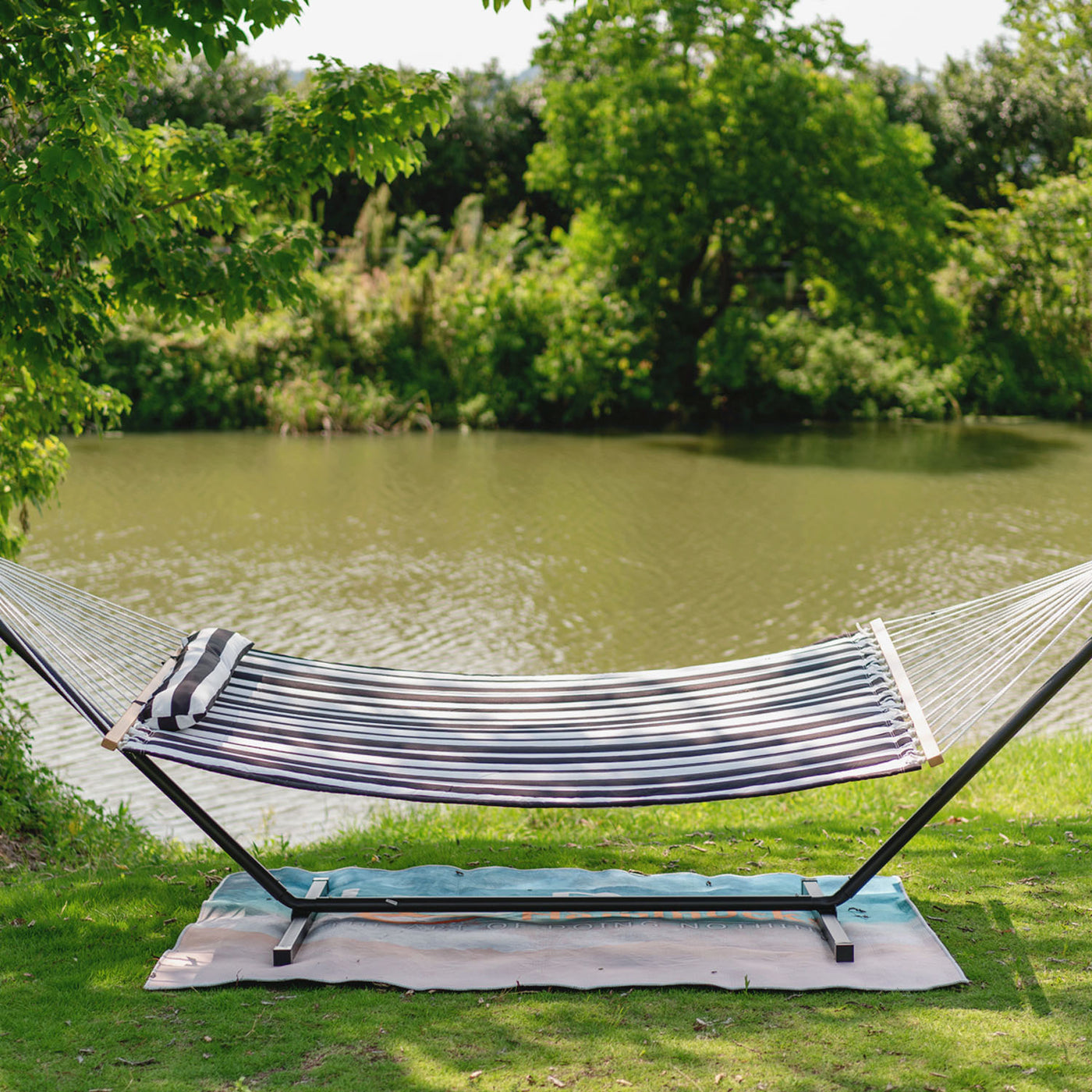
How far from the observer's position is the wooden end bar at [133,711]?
111 inches

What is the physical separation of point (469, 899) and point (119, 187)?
2.33 m

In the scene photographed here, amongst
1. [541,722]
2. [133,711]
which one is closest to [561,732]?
[541,722]

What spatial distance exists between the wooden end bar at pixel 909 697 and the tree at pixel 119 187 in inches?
93.8

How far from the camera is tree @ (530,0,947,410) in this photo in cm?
1631

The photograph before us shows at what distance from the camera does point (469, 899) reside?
3041 mm

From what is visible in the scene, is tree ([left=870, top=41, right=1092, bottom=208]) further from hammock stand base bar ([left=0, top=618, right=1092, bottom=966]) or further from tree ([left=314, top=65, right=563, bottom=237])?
hammock stand base bar ([left=0, top=618, right=1092, bottom=966])

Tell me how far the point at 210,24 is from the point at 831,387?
640 inches

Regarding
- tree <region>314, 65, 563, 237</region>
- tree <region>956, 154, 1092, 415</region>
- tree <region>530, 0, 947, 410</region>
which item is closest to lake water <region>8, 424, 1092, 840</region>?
tree <region>530, 0, 947, 410</region>

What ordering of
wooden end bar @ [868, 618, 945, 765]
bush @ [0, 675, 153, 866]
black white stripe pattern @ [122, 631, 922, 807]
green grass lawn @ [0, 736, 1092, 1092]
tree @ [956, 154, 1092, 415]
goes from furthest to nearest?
tree @ [956, 154, 1092, 415]
bush @ [0, 675, 153, 866]
black white stripe pattern @ [122, 631, 922, 807]
wooden end bar @ [868, 618, 945, 765]
green grass lawn @ [0, 736, 1092, 1092]

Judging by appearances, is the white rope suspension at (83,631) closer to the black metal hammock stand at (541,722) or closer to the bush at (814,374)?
the black metal hammock stand at (541,722)

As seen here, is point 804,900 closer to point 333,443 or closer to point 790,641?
point 790,641

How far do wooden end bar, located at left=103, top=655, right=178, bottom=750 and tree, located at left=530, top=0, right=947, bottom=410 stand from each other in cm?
1417

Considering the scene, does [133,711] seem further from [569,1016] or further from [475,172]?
[475,172]

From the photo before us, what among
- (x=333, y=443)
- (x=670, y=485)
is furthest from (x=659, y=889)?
(x=333, y=443)
